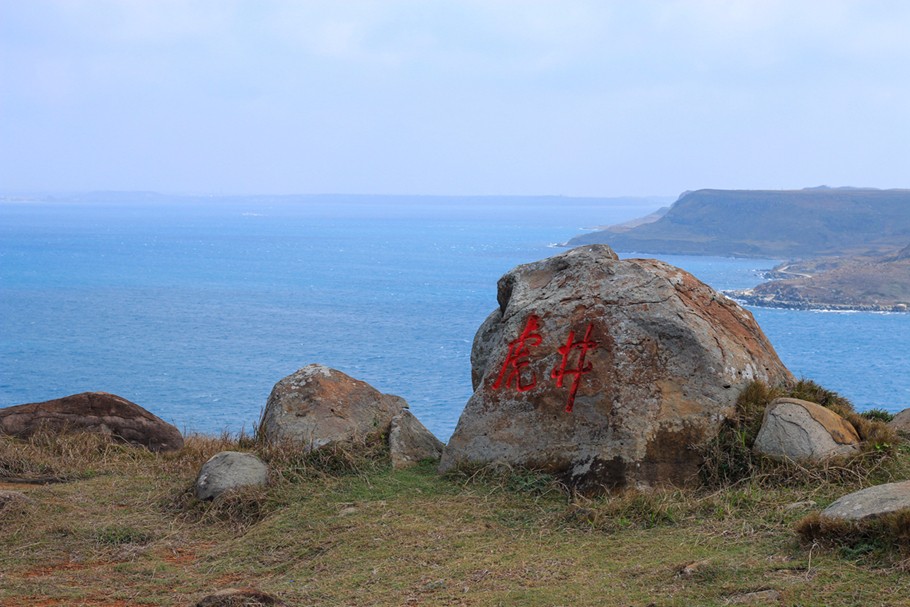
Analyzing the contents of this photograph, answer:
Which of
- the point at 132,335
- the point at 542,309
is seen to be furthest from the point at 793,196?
the point at 542,309

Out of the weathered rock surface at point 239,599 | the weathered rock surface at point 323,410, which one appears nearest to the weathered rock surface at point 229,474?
the weathered rock surface at point 323,410

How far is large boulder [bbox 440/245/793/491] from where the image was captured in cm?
822

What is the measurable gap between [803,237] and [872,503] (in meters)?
165

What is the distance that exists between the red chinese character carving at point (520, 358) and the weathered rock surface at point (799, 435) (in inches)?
85.2

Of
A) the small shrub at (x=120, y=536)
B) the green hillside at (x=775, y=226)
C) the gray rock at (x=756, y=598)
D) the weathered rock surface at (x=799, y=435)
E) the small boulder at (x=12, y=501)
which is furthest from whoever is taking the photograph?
the green hillside at (x=775, y=226)

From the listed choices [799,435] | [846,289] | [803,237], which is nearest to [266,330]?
[846,289]

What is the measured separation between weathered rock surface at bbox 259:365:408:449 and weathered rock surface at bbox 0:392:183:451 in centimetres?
193

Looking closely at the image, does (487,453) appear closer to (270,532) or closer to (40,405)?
(270,532)

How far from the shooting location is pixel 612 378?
8.52 meters

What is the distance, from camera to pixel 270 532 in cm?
770

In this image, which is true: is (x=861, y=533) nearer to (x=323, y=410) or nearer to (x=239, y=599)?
(x=239, y=599)

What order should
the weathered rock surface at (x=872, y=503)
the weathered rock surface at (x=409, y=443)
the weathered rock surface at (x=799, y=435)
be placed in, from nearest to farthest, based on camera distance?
the weathered rock surface at (x=872, y=503), the weathered rock surface at (x=799, y=435), the weathered rock surface at (x=409, y=443)

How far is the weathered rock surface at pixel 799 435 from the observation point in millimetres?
8062

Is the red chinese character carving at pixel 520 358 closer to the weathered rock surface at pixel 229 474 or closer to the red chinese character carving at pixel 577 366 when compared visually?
the red chinese character carving at pixel 577 366
